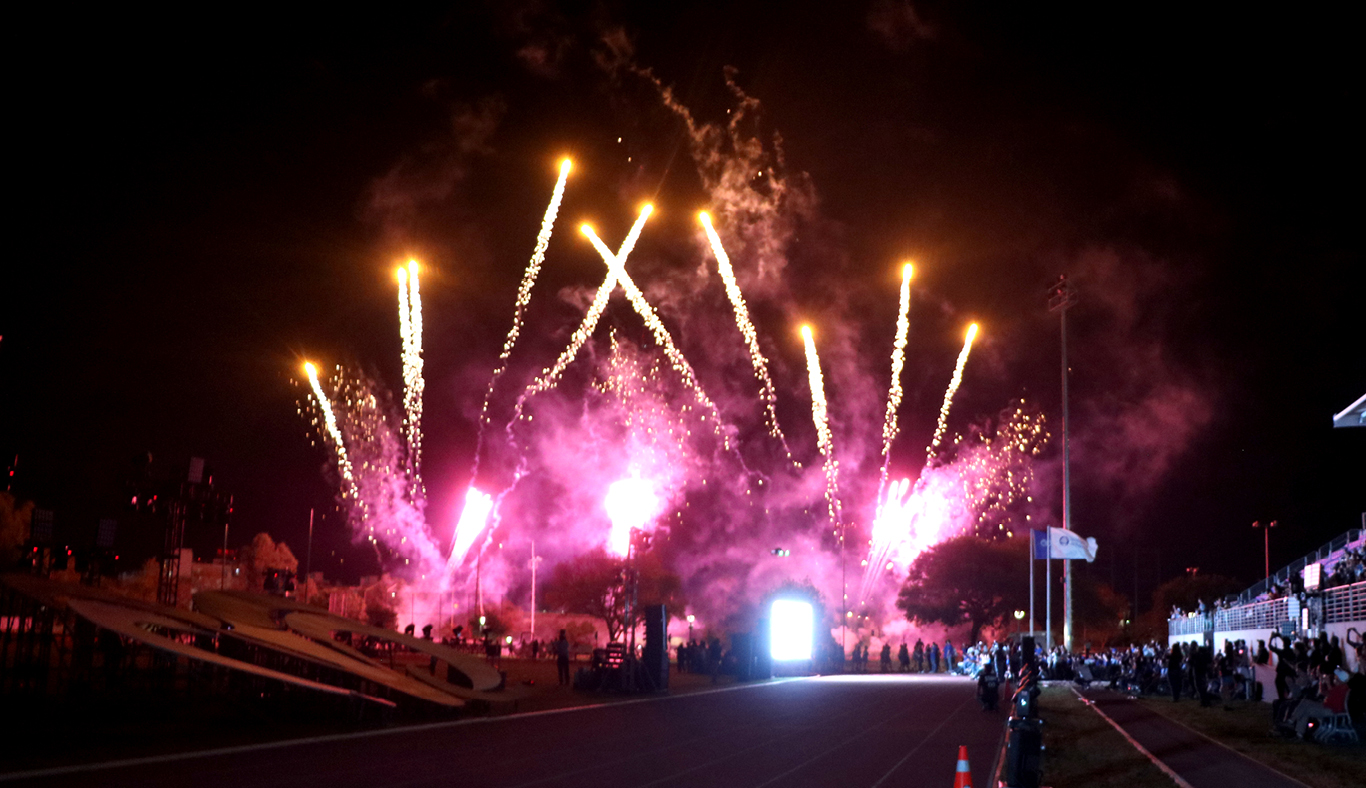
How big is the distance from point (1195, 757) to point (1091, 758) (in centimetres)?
155

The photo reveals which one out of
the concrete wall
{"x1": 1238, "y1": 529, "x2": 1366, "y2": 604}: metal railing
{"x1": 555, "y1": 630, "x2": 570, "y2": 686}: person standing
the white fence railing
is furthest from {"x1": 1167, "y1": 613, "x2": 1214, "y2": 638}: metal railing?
{"x1": 555, "y1": 630, "x2": 570, "y2": 686}: person standing

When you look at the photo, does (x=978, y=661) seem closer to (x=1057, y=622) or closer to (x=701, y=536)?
(x=1057, y=622)

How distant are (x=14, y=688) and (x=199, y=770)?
8.78m

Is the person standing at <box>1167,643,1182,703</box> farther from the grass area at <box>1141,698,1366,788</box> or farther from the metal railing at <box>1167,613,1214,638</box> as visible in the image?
the metal railing at <box>1167,613,1214,638</box>

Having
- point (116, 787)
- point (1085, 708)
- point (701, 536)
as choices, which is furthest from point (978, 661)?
point (701, 536)

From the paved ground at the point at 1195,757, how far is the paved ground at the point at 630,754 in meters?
2.53

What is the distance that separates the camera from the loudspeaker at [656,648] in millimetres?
35062

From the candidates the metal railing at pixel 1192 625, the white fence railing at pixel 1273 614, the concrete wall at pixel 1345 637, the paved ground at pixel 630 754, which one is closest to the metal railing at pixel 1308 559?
the white fence railing at pixel 1273 614

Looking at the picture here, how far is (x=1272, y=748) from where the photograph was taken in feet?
63.3

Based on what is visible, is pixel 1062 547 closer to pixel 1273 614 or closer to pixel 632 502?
pixel 1273 614

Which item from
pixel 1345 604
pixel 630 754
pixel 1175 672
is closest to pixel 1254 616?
pixel 1175 672

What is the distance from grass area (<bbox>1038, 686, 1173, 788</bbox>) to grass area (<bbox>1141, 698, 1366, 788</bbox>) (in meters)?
1.71

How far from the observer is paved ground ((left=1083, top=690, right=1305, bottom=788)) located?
1528cm

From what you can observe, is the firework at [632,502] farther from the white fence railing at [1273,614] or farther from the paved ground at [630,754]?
the paved ground at [630,754]
